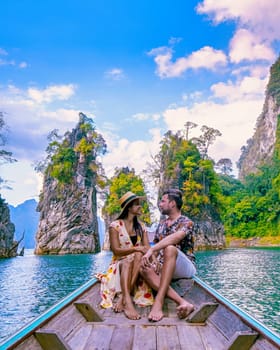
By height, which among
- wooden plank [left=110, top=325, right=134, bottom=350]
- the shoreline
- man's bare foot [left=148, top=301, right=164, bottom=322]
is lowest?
the shoreline

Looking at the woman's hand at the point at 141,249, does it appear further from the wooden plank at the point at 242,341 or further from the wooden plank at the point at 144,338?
the wooden plank at the point at 242,341

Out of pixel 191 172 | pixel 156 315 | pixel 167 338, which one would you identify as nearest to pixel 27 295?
pixel 156 315

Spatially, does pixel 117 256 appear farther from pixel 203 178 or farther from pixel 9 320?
pixel 203 178

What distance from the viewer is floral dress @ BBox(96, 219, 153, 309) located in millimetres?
4285

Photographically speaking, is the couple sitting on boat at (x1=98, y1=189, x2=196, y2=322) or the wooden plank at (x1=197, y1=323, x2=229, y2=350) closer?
the wooden plank at (x1=197, y1=323, x2=229, y2=350)

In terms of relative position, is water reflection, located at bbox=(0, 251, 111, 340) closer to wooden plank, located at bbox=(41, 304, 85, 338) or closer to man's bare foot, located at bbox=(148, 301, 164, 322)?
wooden plank, located at bbox=(41, 304, 85, 338)

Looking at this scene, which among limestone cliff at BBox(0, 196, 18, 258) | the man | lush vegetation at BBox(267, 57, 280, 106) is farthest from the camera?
lush vegetation at BBox(267, 57, 280, 106)

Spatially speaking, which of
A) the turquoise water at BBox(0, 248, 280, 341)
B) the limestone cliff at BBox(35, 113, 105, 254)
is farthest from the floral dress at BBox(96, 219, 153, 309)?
Result: the limestone cliff at BBox(35, 113, 105, 254)

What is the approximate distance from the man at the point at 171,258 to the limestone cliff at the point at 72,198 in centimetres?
3394

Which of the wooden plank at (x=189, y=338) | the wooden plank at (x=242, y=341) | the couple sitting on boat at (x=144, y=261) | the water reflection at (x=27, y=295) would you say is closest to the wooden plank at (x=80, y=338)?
the couple sitting on boat at (x=144, y=261)

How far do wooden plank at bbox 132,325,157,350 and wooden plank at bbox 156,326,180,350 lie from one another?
4cm

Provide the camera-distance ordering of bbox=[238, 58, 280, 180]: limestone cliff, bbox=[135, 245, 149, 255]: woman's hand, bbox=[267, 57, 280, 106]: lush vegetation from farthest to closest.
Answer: bbox=[238, 58, 280, 180]: limestone cliff → bbox=[267, 57, 280, 106]: lush vegetation → bbox=[135, 245, 149, 255]: woman's hand

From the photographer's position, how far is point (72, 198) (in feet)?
131

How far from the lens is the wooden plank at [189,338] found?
2.79 m
